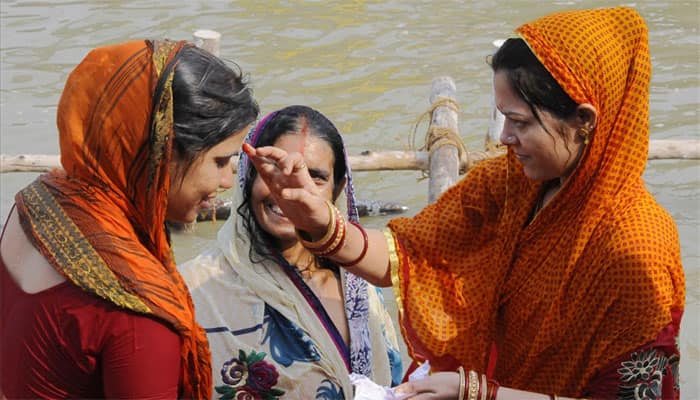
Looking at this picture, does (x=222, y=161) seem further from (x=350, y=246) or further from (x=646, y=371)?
(x=646, y=371)

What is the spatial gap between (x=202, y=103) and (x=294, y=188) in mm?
647

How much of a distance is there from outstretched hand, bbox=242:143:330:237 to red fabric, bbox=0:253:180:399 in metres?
0.70

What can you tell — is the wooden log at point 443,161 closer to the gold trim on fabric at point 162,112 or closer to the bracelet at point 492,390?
the bracelet at point 492,390

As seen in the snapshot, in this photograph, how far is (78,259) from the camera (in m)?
2.09

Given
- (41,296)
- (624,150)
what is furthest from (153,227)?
(624,150)

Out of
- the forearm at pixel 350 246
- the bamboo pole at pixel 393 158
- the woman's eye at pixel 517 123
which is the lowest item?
the bamboo pole at pixel 393 158

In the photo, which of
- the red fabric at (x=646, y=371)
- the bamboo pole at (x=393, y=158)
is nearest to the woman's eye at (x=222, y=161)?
the red fabric at (x=646, y=371)

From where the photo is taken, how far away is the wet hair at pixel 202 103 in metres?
2.18

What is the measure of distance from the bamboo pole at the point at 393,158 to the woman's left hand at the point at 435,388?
3439 millimetres

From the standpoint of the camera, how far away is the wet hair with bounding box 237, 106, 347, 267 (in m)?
3.53

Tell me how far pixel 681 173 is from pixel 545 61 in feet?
19.4

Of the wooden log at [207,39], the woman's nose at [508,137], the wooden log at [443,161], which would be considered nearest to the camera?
the woman's nose at [508,137]

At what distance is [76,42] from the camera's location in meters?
11.2

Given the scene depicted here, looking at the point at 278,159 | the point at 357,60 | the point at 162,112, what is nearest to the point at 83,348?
the point at 162,112
